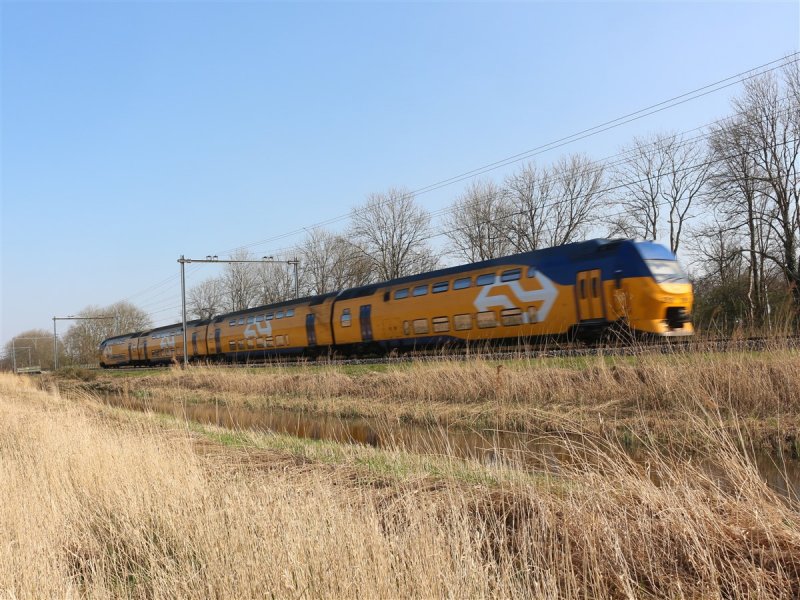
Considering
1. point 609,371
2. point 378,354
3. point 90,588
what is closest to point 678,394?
point 609,371

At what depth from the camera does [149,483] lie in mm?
5867

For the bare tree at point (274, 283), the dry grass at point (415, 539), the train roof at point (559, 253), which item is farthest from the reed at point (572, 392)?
the bare tree at point (274, 283)

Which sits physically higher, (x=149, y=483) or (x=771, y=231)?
(x=771, y=231)

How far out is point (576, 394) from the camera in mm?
12609

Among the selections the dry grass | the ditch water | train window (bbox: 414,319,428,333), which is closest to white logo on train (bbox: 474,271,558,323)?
train window (bbox: 414,319,428,333)

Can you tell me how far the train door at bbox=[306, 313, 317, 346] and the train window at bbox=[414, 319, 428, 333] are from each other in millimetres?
→ 7615

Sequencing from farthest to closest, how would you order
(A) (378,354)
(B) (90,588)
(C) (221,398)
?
(A) (378,354), (C) (221,398), (B) (90,588)

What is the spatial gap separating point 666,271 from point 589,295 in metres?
2.16

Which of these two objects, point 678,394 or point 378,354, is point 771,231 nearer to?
point 378,354

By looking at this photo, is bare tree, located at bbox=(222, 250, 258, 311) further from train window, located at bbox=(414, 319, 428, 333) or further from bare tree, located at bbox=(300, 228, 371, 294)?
train window, located at bbox=(414, 319, 428, 333)

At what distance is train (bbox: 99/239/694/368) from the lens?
16.2 metres

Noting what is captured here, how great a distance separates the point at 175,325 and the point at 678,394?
38891 mm

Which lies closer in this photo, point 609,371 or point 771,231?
point 609,371

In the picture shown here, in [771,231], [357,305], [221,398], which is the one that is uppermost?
[771,231]
